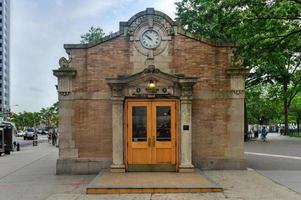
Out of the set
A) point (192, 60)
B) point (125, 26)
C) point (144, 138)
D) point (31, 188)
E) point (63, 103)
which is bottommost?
point (31, 188)

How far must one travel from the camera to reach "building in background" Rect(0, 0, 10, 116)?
14912cm

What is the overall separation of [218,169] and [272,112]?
67.4m

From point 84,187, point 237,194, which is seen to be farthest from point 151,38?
point 237,194

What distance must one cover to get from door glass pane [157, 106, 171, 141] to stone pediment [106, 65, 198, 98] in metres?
0.54

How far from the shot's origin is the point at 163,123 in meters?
17.5

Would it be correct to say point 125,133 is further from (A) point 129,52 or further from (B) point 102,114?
(A) point 129,52

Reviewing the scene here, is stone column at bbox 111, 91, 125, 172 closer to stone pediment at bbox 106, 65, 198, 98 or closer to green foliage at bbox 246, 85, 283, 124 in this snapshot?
stone pediment at bbox 106, 65, 198, 98

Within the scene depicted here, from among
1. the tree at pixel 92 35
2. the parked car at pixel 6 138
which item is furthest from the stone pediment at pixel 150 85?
the tree at pixel 92 35

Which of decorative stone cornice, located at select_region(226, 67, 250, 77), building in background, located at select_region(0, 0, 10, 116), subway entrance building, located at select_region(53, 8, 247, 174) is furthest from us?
building in background, located at select_region(0, 0, 10, 116)

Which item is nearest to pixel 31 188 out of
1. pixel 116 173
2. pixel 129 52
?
pixel 116 173

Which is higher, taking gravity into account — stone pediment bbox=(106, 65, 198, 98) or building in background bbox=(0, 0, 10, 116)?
building in background bbox=(0, 0, 10, 116)

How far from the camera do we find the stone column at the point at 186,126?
17.1 metres

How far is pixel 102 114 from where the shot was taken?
58.8 feet

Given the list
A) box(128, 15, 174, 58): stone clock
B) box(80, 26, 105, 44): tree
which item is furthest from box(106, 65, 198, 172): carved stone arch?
box(80, 26, 105, 44): tree
